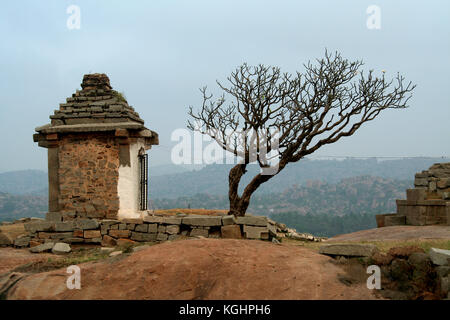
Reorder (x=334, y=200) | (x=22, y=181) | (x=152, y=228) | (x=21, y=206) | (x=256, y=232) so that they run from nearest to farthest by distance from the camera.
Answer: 1. (x=256, y=232)
2. (x=152, y=228)
3. (x=21, y=206)
4. (x=334, y=200)
5. (x=22, y=181)

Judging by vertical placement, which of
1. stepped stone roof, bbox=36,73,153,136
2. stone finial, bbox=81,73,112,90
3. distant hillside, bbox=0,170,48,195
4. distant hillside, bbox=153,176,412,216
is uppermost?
stone finial, bbox=81,73,112,90

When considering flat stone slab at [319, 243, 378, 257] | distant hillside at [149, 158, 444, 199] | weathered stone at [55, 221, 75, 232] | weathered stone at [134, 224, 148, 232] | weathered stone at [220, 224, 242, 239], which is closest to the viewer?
flat stone slab at [319, 243, 378, 257]

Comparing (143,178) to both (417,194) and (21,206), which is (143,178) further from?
(21,206)

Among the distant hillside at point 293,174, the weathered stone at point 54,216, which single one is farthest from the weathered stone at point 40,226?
the distant hillside at point 293,174

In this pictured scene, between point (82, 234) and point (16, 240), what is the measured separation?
6.93 ft

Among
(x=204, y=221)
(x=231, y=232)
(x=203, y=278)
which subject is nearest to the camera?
(x=203, y=278)

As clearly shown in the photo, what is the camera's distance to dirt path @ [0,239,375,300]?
5801 mm

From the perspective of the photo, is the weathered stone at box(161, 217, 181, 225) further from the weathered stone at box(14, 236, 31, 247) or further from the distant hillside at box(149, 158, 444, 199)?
the distant hillside at box(149, 158, 444, 199)

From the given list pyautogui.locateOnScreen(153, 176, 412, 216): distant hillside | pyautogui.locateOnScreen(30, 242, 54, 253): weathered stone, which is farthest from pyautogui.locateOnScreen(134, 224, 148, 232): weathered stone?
pyautogui.locateOnScreen(153, 176, 412, 216): distant hillside

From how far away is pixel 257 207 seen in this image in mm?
90625

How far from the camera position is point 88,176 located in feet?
38.9

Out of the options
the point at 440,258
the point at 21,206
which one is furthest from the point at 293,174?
the point at 440,258

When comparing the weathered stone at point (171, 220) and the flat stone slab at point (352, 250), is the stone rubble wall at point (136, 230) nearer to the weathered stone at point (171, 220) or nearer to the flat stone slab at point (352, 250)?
the weathered stone at point (171, 220)

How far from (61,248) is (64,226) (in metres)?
0.89
